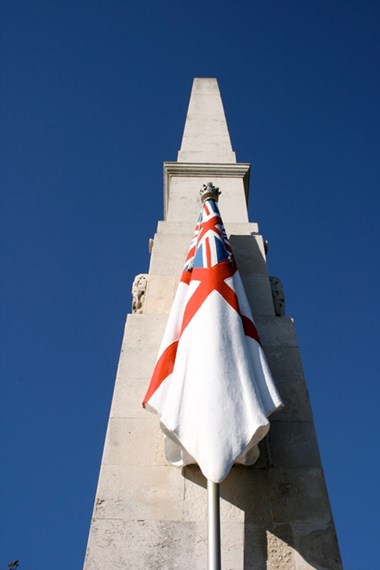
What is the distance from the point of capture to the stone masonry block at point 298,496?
5.97 m

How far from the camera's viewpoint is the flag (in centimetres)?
549

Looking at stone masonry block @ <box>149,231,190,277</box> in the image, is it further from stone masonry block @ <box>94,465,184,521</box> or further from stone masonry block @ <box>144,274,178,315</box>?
stone masonry block @ <box>94,465,184,521</box>

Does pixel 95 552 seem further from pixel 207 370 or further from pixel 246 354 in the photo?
pixel 246 354

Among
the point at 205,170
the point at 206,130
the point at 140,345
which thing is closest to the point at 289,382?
the point at 140,345

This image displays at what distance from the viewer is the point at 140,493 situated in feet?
20.0

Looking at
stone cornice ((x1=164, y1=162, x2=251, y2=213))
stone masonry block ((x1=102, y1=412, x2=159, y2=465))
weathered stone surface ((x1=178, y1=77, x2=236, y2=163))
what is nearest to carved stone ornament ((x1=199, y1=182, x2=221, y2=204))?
stone cornice ((x1=164, y1=162, x2=251, y2=213))

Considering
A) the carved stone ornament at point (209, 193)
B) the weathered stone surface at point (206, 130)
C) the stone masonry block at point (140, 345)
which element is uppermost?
the weathered stone surface at point (206, 130)

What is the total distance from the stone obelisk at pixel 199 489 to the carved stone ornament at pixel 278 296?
0.11 feet

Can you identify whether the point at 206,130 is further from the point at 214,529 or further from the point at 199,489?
the point at 214,529

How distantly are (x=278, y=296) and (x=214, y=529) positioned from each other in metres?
4.35

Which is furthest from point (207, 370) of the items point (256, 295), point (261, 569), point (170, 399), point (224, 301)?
point (256, 295)

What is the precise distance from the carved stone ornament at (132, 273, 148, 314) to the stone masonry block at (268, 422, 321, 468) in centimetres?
284

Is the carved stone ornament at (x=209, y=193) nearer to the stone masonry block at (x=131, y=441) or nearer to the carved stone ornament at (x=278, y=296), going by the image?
the carved stone ornament at (x=278, y=296)

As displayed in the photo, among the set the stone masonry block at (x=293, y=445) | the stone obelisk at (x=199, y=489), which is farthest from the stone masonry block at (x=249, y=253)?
the stone masonry block at (x=293, y=445)
